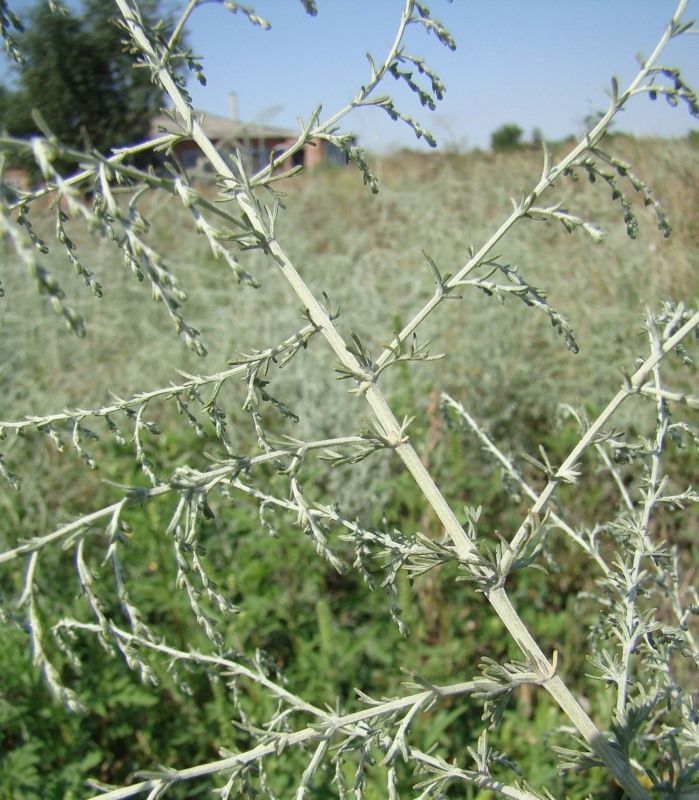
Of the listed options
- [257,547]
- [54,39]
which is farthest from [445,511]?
[54,39]

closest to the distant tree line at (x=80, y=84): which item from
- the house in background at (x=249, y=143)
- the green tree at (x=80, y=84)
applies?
the green tree at (x=80, y=84)

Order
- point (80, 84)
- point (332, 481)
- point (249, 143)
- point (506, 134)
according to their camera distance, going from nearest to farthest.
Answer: point (332, 481) < point (249, 143) < point (80, 84) < point (506, 134)

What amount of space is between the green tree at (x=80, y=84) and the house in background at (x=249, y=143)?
134 cm

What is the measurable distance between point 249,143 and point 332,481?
6.16 m

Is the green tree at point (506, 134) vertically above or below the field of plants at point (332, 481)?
above

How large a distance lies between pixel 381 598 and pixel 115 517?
204cm

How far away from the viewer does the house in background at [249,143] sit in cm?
118

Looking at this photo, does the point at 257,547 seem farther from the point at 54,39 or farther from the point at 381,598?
the point at 54,39

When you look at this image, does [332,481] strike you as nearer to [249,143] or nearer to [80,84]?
[249,143]

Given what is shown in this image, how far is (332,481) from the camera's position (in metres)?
3.68

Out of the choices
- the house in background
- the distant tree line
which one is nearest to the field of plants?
the house in background

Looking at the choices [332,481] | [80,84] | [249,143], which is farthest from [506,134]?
[332,481]

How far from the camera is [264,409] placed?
407 centimetres

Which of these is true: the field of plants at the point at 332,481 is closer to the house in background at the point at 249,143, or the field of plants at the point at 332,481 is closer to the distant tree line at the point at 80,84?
the house in background at the point at 249,143
